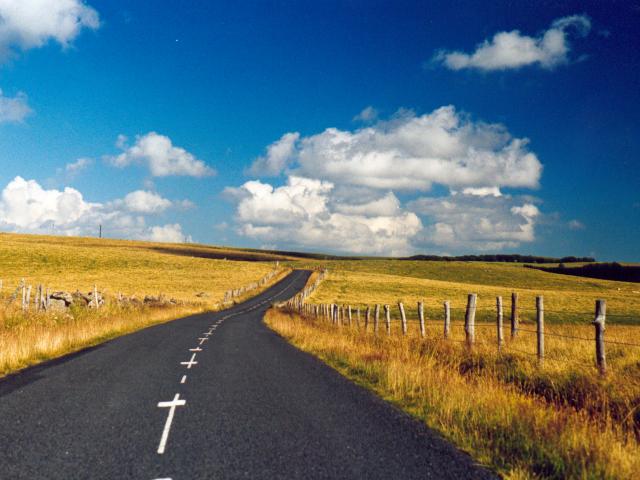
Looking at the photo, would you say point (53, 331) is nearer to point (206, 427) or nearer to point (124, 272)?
point (206, 427)

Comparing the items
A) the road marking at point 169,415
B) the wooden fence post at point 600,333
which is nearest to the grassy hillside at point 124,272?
the road marking at point 169,415

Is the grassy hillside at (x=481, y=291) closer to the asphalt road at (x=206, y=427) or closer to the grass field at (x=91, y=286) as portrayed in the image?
the grass field at (x=91, y=286)

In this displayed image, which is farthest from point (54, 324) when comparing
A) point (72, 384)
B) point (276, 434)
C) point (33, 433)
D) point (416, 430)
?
point (416, 430)

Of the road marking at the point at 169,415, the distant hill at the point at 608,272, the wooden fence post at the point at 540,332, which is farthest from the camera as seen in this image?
the distant hill at the point at 608,272

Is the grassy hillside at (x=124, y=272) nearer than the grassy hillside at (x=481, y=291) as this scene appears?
No

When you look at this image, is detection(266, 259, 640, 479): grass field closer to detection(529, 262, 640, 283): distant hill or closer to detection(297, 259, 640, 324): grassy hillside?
detection(297, 259, 640, 324): grassy hillside

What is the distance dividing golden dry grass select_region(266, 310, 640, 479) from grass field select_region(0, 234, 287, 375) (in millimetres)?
9284

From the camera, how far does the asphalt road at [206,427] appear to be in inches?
220

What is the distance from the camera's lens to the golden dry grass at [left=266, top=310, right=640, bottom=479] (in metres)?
5.54

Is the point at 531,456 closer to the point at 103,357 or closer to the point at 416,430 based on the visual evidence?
the point at 416,430

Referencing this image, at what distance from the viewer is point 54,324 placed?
763 inches

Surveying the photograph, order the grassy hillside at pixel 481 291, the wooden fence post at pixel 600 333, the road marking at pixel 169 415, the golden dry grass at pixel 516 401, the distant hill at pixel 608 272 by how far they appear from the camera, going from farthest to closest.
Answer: the distant hill at pixel 608 272
the grassy hillside at pixel 481 291
the wooden fence post at pixel 600 333
the road marking at pixel 169 415
the golden dry grass at pixel 516 401

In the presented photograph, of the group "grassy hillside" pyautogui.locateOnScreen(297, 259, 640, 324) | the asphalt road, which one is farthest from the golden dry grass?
"grassy hillside" pyautogui.locateOnScreen(297, 259, 640, 324)

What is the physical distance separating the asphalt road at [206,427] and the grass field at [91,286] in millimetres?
3271
